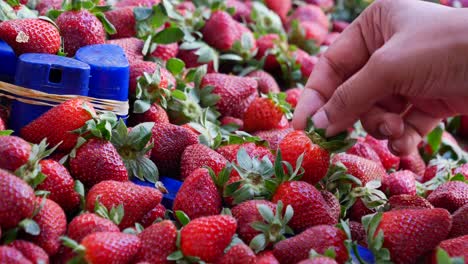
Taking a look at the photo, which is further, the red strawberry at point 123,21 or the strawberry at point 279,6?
the strawberry at point 279,6

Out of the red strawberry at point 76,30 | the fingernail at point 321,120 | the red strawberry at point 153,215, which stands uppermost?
the red strawberry at point 76,30

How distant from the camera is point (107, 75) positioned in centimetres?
141

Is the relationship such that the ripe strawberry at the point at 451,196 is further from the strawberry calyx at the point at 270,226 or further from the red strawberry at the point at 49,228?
the red strawberry at the point at 49,228

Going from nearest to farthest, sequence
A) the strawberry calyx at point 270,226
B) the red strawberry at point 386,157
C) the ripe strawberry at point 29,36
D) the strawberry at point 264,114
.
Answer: the strawberry calyx at point 270,226, the ripe strawberry at point 29,36, the strawberry at point 264,114, the red strawberry at point 386,157

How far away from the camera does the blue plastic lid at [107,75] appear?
4.62 feet

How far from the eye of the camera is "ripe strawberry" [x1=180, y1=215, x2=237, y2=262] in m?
1.10

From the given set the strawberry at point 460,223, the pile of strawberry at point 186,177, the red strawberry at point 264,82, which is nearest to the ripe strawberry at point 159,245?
the pile of strawberry at point 186,177

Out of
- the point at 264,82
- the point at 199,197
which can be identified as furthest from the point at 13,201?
the point at 264,82

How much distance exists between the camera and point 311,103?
156cm

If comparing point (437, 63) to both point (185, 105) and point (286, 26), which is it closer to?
point (185, 105)

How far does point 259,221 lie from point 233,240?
0.06m

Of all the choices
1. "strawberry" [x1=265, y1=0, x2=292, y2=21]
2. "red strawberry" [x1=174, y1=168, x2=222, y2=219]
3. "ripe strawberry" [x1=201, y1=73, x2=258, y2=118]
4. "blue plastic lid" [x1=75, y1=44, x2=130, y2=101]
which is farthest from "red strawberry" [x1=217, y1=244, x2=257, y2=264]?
"strawberry" [x1=265, y1=0, x2=292, y2=21]

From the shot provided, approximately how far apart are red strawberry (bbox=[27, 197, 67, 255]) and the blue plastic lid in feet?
1.19

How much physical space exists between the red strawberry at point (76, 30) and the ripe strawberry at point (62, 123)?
26 cm
